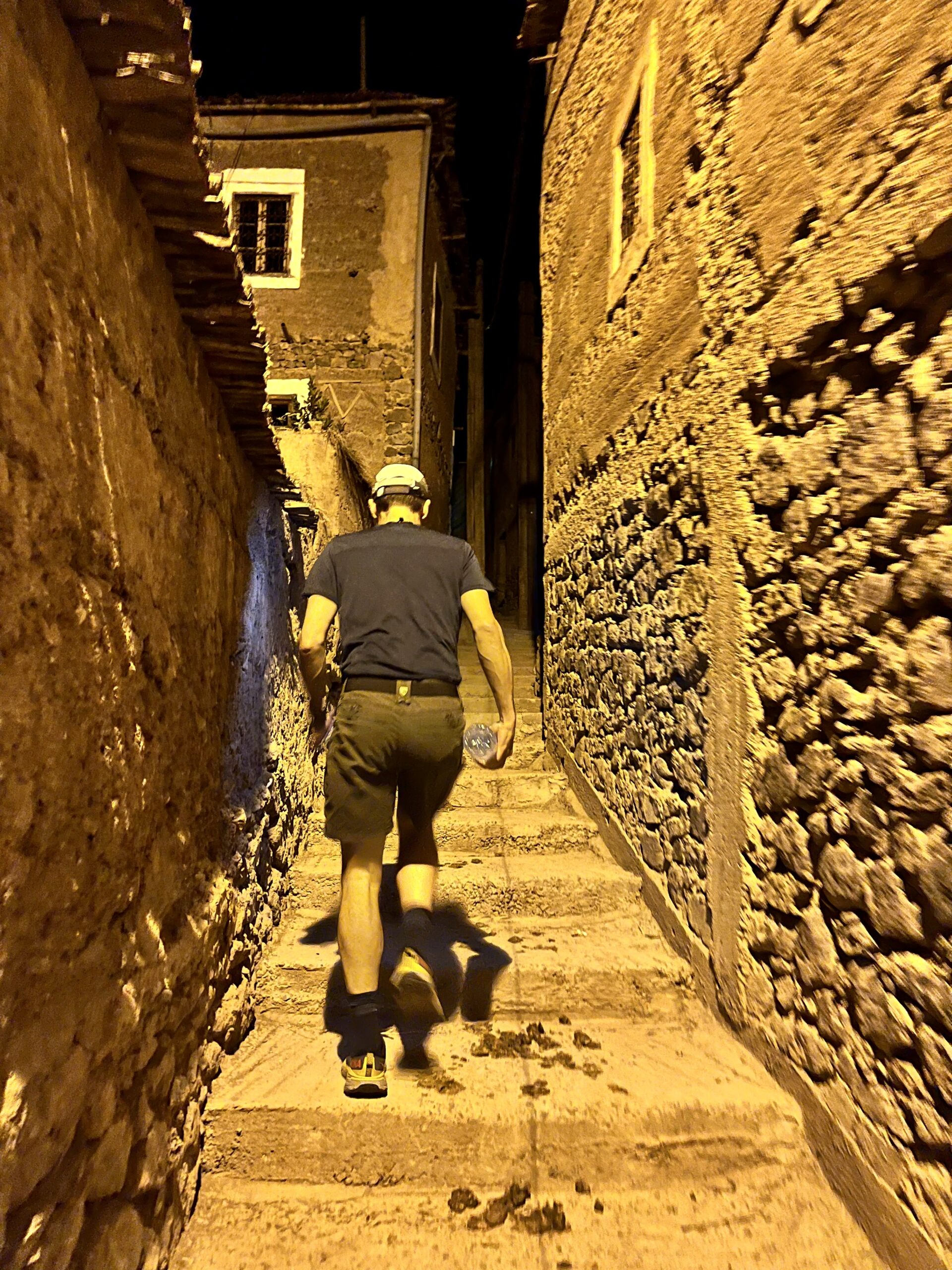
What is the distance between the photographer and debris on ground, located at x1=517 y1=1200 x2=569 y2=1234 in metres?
1.47

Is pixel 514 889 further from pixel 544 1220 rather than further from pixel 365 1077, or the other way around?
pixel 544 1220

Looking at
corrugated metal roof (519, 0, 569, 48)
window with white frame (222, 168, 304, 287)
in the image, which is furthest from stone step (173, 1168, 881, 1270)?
window with white frame (222, 168, 304, 287)

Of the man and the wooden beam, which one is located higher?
the wooden beam

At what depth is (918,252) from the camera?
1345 mm

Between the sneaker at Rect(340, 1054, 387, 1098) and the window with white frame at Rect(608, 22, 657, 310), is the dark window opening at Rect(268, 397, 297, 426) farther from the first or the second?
the sneaker at Rect(340, 1054, 387, 1098)

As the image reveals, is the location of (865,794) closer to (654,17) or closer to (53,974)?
(53,974)

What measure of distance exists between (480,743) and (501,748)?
3.1 inches

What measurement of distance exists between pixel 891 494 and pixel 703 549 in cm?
89

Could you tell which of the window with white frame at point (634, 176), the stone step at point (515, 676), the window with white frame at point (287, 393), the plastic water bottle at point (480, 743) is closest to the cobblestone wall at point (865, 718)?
the plastic water bottle at point (480, 743)

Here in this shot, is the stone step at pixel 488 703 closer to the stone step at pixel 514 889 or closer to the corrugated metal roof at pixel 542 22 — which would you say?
the stone step at pixel 514 889

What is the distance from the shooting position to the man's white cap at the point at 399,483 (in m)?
2.27

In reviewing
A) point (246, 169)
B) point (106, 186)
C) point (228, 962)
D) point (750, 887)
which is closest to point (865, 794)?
point (750, 887)

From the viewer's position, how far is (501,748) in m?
2.17

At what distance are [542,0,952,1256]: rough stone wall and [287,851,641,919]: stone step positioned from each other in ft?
0.77
